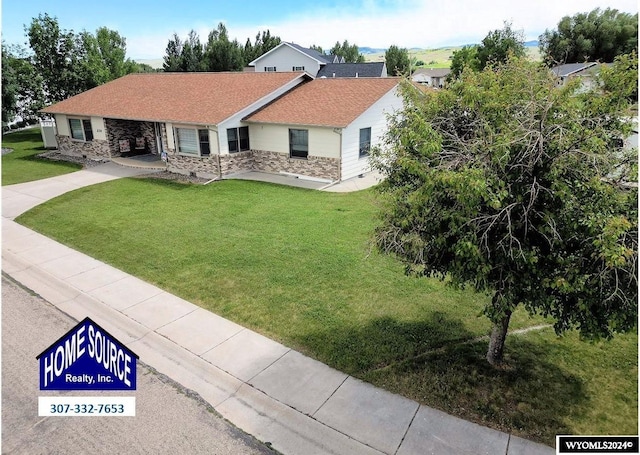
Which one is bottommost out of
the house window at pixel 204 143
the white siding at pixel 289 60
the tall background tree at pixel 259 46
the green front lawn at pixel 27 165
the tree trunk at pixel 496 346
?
the tree trunk at pixel 496 346

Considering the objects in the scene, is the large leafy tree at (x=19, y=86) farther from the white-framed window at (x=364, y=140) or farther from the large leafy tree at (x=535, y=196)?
the large leafy tree at (x=535, y=196)

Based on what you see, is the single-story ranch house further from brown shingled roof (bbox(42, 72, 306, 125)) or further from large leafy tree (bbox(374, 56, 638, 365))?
large leafy tree (bbox(374, 56, 638, 365))

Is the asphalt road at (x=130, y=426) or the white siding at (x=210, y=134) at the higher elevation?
the white siding at (x=210, y=134)

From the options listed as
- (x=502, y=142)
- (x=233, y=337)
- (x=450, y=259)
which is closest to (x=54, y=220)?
(x=233, y=337)

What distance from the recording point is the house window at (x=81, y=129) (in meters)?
24.3

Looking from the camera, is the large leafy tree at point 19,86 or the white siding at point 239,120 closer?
the white siding at point 239,120

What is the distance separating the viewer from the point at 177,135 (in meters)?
20.0

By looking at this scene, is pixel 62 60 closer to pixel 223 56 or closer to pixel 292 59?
pixel 223 56

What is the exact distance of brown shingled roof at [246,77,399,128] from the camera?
59.7 ft

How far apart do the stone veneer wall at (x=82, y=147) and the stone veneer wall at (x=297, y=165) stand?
9.49 metres

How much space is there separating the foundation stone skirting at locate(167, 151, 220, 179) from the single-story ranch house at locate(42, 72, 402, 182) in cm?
5

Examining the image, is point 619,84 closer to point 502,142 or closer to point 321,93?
point 502,142

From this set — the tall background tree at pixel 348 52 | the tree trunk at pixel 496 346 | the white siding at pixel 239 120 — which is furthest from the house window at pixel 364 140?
the tall background tree at pixel 348 52

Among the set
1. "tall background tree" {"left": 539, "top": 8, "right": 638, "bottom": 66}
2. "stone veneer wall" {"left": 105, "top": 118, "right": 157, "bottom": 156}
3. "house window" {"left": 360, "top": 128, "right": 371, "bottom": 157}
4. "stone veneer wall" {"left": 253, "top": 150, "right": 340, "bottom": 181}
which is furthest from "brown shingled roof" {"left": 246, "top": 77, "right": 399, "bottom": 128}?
"tall background tree" {"left": 539, "top": 8, "right": 638, "bottom": 66}
